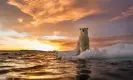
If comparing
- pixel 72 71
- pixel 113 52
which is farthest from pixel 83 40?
pixel 72 71

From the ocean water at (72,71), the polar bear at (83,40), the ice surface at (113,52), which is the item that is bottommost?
the ocean water at (72,71)

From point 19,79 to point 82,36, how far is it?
27156mm

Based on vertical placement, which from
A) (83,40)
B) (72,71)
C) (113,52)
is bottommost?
(72,71)

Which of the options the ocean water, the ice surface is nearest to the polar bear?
the ice surface

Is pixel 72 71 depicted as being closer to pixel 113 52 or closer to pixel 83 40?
pixel 113 52

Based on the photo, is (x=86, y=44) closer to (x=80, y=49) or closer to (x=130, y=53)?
(x=80, y=49)

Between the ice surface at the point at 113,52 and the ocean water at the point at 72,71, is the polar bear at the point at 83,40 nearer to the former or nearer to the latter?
the ice surface at the point at 113,52

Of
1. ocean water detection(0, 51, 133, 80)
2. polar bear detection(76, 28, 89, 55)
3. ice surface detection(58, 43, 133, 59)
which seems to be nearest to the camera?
ocean water detection(0, 51, 133, 80)

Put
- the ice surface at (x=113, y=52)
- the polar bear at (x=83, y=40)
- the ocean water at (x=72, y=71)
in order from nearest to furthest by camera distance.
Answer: the ocean water at (x=72, y=71) < the ice surface at (x=113, y=52) < the polar bear at (x=83, y=40)

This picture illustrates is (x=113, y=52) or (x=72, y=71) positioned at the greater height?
(x=113, y=52)

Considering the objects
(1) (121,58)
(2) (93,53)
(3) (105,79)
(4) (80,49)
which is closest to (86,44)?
(4) (80,49)

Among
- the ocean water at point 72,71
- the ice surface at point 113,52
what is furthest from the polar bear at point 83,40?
the ocean water at point 72,71

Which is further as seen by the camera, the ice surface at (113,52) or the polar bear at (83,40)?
the polar bear at (83,40)

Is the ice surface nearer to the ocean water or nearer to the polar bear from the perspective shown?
the ocean water
